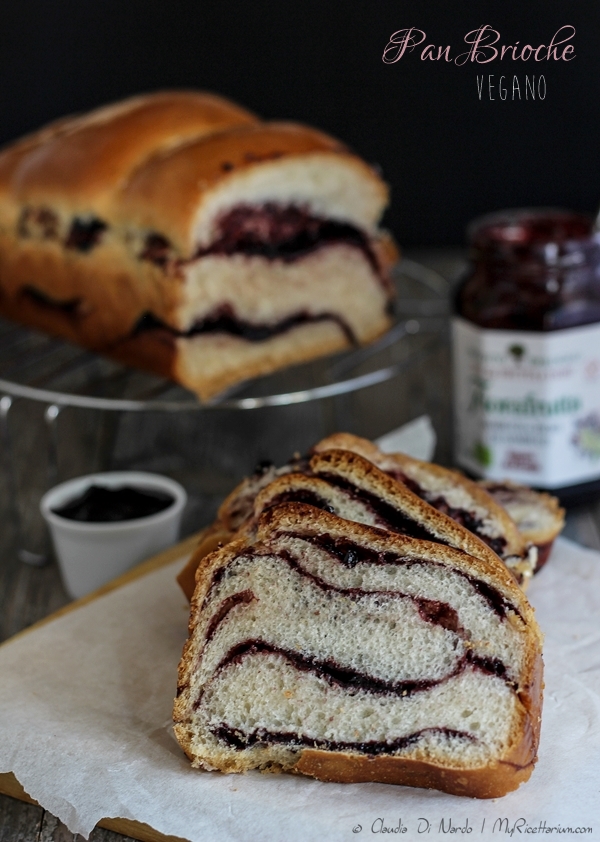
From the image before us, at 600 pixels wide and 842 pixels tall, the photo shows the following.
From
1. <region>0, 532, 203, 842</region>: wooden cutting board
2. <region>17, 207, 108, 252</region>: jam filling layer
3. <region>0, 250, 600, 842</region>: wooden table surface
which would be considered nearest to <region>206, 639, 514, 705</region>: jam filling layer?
<region>0, 532, 203, 842</region>: wooden cutting board

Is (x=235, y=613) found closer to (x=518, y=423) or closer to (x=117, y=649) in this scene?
(x=117, y=649)

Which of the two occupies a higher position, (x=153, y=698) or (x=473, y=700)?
(x=473, y=700)

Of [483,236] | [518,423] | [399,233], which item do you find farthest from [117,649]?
[399,233]

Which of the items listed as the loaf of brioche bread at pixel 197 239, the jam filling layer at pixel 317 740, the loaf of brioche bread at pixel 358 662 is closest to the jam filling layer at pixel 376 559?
the loaf of brioche bread at pixel 358 662

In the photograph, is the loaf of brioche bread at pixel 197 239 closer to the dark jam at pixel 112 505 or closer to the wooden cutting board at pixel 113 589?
the dark jam at pixel 112 505

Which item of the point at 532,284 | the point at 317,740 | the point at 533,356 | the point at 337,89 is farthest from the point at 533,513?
the point at 337,89

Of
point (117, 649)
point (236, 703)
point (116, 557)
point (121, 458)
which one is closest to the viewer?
point (236, 703)
